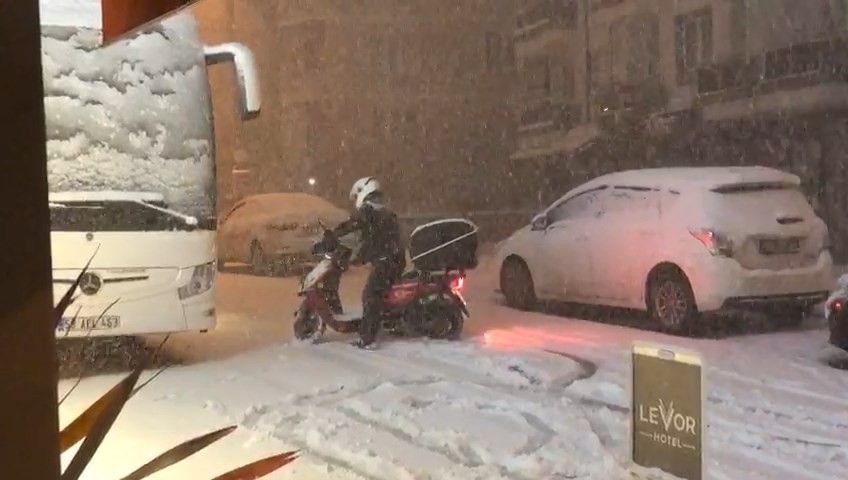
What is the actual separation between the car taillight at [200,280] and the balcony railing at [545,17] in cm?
64

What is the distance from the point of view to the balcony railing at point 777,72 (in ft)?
3.36

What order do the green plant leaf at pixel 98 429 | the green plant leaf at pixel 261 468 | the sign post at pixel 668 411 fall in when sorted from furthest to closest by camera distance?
the sign post at pixel 668 411
the green plant leaf at pixel 261 468
the green plant leaf at pixel 98 429

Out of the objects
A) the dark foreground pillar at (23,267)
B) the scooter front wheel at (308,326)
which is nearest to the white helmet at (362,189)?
the scooter front wheel at (308,326)

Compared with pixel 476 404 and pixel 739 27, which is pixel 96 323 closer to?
pixel 476 404

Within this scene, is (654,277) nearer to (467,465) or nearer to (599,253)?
(599,253)

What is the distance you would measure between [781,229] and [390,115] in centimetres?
64

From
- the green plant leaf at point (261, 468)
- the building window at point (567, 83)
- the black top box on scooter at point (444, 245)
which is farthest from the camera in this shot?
the black top box on scooter at point (444, 245)

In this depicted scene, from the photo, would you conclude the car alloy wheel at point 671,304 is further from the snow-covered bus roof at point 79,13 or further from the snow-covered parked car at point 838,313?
the snow-covered bus roof at point 79,13

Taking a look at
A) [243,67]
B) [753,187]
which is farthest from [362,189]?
[753,187]

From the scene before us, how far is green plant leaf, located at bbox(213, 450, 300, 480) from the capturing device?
100 centimetres

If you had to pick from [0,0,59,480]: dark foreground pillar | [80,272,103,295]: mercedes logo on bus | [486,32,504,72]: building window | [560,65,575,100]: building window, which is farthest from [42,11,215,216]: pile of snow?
[0,0,59,480]: dark foreground pillar

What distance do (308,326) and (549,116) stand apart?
1.77ft

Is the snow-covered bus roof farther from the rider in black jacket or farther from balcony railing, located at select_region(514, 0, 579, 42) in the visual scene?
balcony railing, located at select_region(514, 0, 579, 42)

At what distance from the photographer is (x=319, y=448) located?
4.39 feet
